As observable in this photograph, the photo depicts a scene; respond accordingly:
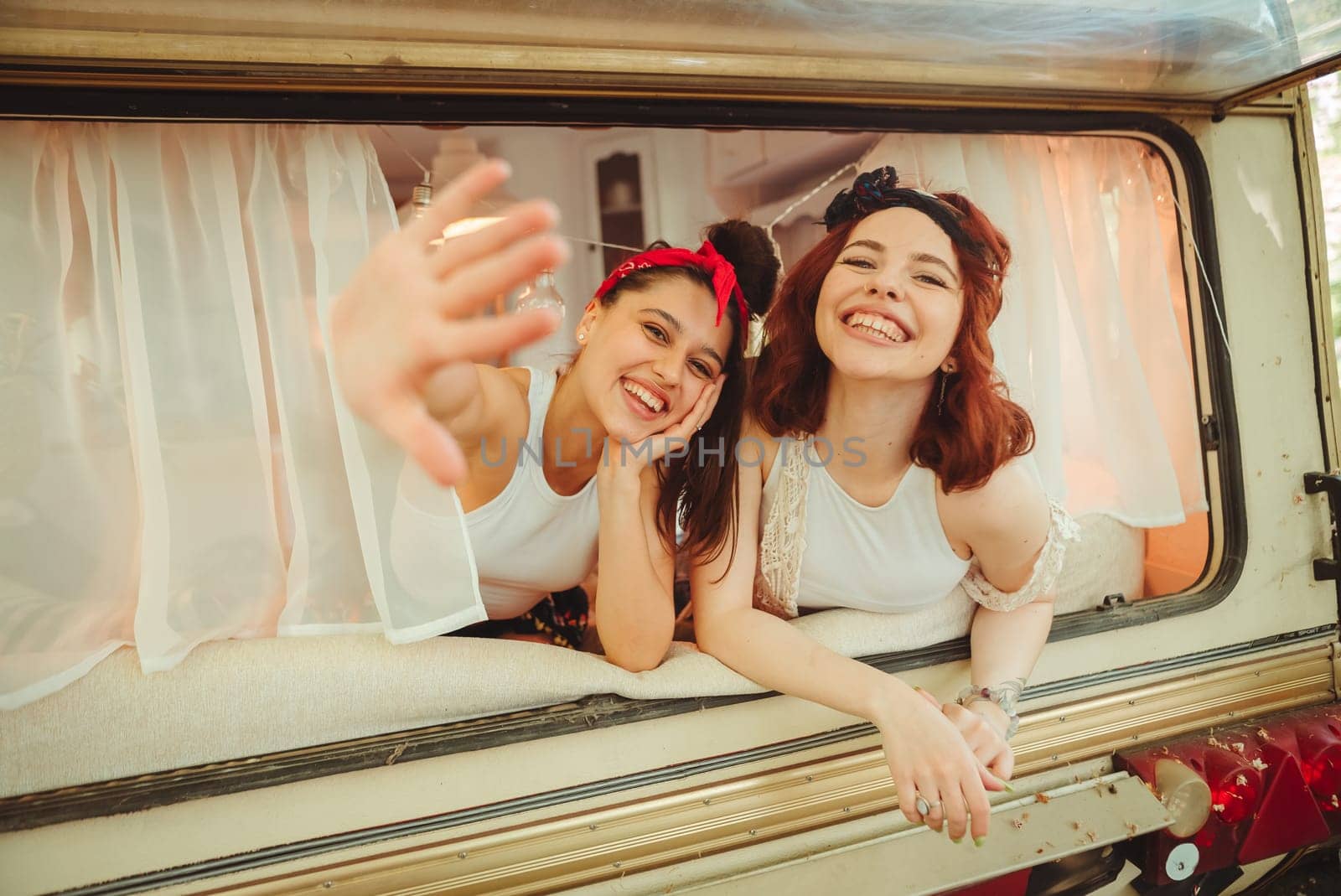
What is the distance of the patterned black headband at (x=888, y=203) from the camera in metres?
1.45

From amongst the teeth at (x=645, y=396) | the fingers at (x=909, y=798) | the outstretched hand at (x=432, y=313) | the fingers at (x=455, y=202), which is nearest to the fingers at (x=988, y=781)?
the fingers at (x=909, y=798)

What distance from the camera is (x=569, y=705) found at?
1.41 metres

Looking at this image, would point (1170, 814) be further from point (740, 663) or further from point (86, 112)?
point (86, 112)

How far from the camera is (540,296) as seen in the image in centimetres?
281

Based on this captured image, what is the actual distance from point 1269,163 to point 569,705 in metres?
2.29

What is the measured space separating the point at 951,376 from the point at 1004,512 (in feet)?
1.06

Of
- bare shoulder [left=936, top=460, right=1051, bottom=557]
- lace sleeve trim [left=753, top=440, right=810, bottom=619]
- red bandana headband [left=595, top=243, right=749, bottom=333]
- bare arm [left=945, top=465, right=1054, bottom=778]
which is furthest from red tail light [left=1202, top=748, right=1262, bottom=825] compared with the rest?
red bandana headband [left=595, top=243, right=749, bottom=333]

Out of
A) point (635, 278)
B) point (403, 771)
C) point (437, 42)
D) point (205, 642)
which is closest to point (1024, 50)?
point (635, 278)

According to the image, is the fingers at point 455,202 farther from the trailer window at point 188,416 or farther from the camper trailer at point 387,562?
the camper trailer at point 387,562

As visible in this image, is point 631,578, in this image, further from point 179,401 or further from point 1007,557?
point 179,401

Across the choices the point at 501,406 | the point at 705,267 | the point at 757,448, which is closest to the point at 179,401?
the point at 501,406

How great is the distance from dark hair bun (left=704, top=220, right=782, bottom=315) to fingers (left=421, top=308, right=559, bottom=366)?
976mm

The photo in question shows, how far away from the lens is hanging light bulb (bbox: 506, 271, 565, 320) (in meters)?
2.23

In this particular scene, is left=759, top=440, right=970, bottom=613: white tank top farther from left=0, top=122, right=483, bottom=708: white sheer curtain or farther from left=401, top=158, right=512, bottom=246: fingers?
left=401, top=158, right=512, bottom=246: fingers
